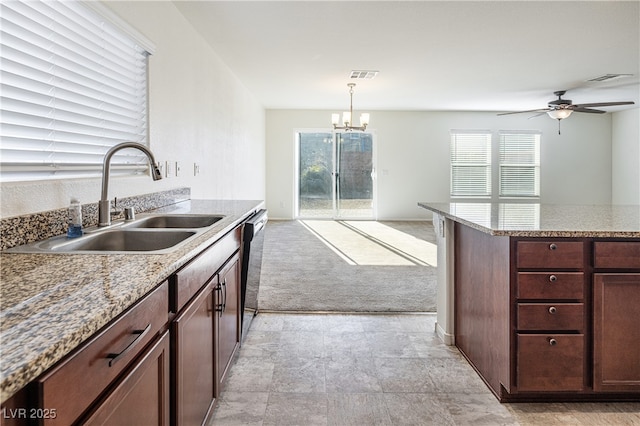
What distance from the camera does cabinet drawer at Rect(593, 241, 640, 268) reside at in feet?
5.97

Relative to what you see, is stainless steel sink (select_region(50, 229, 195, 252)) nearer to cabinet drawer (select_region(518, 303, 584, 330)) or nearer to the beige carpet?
cabinet drawer (select_region(518, 303, 584, 330))

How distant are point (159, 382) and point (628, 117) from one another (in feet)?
33.4

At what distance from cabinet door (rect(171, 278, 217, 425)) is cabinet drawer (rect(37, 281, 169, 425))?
0.22 metres

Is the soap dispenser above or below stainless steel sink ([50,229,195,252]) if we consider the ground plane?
above

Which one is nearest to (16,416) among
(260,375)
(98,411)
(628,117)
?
(98,411)

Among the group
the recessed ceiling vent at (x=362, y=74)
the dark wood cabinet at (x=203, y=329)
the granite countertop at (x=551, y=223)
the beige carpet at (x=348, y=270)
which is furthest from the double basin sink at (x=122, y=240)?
the recessed ceiling vent at (x=362, y=74)

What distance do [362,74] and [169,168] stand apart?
3.37m

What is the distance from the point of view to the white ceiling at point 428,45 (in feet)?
10.7

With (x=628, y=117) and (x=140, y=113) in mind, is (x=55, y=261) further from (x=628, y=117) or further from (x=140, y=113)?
(x=628, y=117)

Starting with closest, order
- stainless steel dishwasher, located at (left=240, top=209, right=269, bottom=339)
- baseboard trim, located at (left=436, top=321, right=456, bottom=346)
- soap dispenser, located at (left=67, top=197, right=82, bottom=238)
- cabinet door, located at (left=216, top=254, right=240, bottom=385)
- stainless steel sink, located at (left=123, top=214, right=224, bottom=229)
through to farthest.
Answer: soap dispenser, located at (left=67, top=197, right=82, bottom=238) → cabinet door, located at (left=216, top=254, right=240, bottom=385) → stainless steel sink, located at (left=123, top=214, right=224, bottom=229) → stainless steel dishwasher, located at (left=240, top=209, right=269, bottom=339) → baseboard trim, located at (left=436, top=321, right=456, bottom=346)

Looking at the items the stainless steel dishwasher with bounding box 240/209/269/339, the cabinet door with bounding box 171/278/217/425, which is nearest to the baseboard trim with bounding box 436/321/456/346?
the stainless steel dishwasher with bounding box 240/209/269/339

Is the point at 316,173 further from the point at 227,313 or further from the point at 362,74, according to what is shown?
the point at 227,313

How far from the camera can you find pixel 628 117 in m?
8.35

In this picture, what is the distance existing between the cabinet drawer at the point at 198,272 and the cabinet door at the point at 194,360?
4 cm
